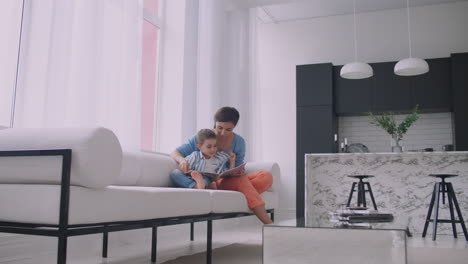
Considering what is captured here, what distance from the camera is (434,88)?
Result: 6.81 meters

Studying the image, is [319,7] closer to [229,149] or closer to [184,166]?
[229,149]

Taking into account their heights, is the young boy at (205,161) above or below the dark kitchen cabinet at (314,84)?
below

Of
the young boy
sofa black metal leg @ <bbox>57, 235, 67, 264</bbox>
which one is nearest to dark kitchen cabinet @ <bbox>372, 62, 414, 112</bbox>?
the young boy

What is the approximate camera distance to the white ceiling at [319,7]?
7.25 m

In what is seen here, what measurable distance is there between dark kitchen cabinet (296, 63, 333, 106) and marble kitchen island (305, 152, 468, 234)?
173cm

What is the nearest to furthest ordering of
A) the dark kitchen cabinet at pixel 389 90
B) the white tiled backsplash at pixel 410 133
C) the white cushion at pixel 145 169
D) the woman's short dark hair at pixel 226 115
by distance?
the white cushion at pixel 145 169, the woman's short dark hair at pixel 226 115, the dark kitchen cabinet at pixel 389 90, the white tiled backsplash at pixel 410 133

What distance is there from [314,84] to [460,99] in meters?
2.11

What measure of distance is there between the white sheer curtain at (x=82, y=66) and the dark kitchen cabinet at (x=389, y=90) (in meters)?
4.31

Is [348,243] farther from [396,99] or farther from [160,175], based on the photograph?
[396,99]

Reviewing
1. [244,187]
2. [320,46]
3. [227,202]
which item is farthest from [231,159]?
[320,46]

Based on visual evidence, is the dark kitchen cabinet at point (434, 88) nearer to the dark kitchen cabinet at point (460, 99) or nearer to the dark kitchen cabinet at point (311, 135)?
the dark kitchen cabinet at point (460, 99)

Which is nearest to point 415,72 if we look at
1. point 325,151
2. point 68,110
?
point 325,151

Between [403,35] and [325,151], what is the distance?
7.46 feet

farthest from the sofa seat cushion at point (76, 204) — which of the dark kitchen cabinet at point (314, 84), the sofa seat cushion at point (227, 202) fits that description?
the dark kitchen cabinet at point (314, 84)
